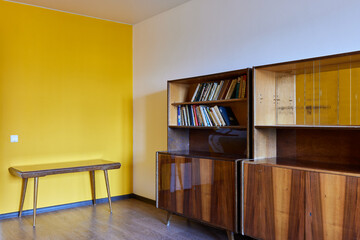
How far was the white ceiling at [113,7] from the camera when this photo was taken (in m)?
4.47

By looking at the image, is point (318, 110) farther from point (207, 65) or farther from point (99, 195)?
point (99, 195)

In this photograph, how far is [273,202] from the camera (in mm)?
2846

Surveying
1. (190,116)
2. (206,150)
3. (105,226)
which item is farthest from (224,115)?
(105,226)

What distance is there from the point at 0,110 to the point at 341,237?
421 centimetres

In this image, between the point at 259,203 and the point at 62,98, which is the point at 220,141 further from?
the point at 62,98

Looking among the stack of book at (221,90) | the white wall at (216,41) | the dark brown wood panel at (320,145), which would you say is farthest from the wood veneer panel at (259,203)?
the white wall at (216,41)

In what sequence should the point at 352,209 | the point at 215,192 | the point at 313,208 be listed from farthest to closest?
the point at 215,192 < the point at 313,208 < the point at 352,209

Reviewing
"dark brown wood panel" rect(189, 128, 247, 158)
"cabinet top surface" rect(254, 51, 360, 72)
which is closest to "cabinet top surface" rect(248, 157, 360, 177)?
"dark brown wood panel" rect(189, 128, 247, 158)

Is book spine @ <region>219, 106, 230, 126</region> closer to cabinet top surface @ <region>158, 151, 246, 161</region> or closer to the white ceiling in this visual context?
cabinet top surface @ <region>158, 151, 246, 161</region>

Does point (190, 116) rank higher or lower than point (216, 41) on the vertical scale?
lower

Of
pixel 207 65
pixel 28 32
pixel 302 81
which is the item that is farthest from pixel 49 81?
pixel 302 81

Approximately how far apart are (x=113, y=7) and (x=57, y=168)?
2.38 m

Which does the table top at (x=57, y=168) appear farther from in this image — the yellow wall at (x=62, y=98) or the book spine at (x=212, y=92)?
the book spine at (x=212, y=92)

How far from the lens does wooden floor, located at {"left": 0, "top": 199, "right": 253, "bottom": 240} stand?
12.0ft
